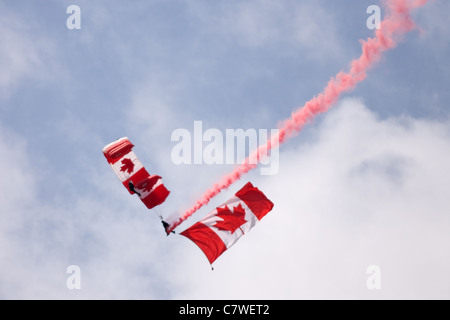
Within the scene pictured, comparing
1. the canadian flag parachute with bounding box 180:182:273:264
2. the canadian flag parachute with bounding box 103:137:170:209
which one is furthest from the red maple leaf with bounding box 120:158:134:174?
the canadian flag parachute with bounding box 180:182:273:264

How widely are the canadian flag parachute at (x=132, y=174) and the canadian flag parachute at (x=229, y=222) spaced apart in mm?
4608

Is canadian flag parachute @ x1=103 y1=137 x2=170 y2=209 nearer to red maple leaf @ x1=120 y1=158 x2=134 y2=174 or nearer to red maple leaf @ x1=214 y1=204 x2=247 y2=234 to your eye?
red maple leaf @ x1=120 y1=158 x2=134 y2=174

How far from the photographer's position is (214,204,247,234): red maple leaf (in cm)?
4534

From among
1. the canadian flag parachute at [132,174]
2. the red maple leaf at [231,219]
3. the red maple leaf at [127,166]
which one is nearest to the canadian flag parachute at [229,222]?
the red maple leaf at [231,219]

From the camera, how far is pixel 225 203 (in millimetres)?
46844

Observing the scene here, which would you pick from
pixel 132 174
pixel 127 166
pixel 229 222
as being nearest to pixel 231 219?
pixel 229 222

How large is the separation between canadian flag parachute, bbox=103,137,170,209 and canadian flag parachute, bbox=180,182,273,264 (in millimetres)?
4608
